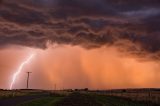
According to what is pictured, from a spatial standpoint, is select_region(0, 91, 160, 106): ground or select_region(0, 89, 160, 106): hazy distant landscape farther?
select_region(0, 89, 160, 106): hazy distant landscape

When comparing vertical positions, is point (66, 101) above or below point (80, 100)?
below

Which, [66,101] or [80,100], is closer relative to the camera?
[66,101]

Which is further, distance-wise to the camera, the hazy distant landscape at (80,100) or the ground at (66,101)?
the hazy distant landscape at (80,100)

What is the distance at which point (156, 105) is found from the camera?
48594 mm

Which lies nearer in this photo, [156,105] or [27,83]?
[156,105]

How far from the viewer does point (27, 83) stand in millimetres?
194125

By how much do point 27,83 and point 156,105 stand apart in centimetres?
15301
